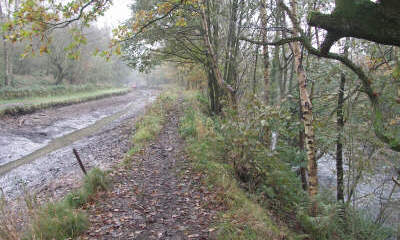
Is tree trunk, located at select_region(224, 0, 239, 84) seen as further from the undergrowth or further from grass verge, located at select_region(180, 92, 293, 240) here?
the undergrowth

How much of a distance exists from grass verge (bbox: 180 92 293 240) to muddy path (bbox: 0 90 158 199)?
3.09 metres

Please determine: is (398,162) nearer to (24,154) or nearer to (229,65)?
(229,65)

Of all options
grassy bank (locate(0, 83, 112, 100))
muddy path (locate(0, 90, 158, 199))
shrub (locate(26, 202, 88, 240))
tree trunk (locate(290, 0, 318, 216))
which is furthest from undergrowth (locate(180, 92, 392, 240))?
grassy bank (locate(0, 83, 112, 100))

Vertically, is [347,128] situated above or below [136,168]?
above

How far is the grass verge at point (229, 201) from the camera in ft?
13.8

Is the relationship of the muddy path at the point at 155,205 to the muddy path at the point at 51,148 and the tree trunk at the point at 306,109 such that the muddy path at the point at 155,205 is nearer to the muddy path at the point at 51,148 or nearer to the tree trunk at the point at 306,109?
the muddy path at the point at 51,148

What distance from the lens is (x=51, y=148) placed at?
40.6ft

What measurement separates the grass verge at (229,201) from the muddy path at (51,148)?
3088 millimetres

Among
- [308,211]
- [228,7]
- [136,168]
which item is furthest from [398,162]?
[228,7]

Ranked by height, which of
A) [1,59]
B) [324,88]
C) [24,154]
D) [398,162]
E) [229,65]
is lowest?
[24,154]

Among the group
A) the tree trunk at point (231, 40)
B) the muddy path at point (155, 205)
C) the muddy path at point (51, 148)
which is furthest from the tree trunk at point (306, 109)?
the muddy path at point (51, 148)

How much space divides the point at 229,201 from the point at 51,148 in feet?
35.5

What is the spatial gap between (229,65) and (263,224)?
28.5 feet

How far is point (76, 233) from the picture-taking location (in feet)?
13.6
